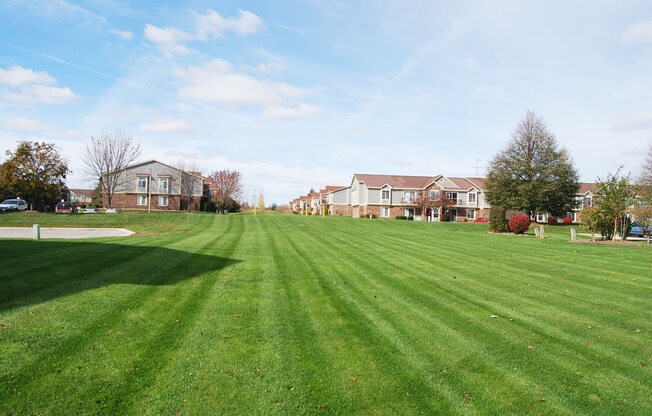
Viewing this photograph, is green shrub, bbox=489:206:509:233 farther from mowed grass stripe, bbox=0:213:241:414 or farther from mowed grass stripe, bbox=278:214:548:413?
mowed grass stripe, bbox=0:213:241:414

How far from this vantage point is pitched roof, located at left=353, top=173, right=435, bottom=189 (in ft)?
202

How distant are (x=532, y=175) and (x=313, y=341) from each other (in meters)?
49.3

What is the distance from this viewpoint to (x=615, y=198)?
21.7 metres

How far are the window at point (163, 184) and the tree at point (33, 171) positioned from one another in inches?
741

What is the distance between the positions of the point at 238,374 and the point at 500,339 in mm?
4233

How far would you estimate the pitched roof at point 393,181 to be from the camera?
6166 centimetres

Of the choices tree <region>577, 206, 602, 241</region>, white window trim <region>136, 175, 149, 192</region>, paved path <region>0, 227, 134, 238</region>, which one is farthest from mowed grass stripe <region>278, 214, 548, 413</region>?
white window trim <region>136, 175, 149, 192</region>

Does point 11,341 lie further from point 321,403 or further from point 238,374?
point 321,403

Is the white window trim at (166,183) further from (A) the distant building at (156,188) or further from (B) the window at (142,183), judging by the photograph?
(B) the window at (142,183)

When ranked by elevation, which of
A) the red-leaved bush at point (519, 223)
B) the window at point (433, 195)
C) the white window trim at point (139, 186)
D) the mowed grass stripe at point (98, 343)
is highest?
the white window trim at point (139, 186)

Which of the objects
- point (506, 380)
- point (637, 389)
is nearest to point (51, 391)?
point (506, 380)

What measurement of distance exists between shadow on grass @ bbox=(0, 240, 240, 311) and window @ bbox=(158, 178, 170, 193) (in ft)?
159

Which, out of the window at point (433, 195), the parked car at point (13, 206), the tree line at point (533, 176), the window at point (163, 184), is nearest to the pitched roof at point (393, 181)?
the window at point (433, 195)

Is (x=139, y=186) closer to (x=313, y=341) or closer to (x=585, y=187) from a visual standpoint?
(x=313, y=341)
